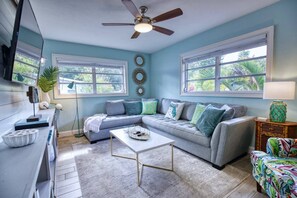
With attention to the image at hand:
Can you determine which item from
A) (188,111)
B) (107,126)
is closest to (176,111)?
(188,111)

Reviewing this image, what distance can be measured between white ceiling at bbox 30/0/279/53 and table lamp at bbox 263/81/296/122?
128cm

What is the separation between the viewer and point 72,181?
1.84 meters

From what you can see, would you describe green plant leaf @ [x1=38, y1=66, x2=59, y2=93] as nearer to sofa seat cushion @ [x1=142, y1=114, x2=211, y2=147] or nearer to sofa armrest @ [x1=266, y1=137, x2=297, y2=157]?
sofa seat cushion @ [x1=142, y1=114, x2=211, y2=147]

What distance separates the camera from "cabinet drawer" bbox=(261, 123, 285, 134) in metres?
1.92

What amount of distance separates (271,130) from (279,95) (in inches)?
20.0

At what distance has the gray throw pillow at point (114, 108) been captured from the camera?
12.5 feet

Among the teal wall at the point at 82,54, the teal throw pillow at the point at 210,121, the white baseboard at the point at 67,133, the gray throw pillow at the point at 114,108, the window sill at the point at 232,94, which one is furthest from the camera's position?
the gray throw pillow at the point at 114,108

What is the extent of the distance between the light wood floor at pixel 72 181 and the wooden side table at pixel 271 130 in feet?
1.32

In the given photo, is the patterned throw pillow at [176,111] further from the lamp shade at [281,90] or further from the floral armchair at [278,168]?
the floral armchair at [278,168]

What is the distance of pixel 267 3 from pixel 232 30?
59 centimetres

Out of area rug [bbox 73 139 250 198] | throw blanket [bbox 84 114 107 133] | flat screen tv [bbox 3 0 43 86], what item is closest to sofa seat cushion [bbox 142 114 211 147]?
area rug [bbox 73 139 250 198]

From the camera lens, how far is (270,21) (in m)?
2.22

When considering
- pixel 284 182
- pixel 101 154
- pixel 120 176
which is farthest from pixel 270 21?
pixel 101 154

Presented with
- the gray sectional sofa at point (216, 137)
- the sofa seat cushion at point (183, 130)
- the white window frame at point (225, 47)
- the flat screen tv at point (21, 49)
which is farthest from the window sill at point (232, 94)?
the flat screen tv at point (21, 49)
